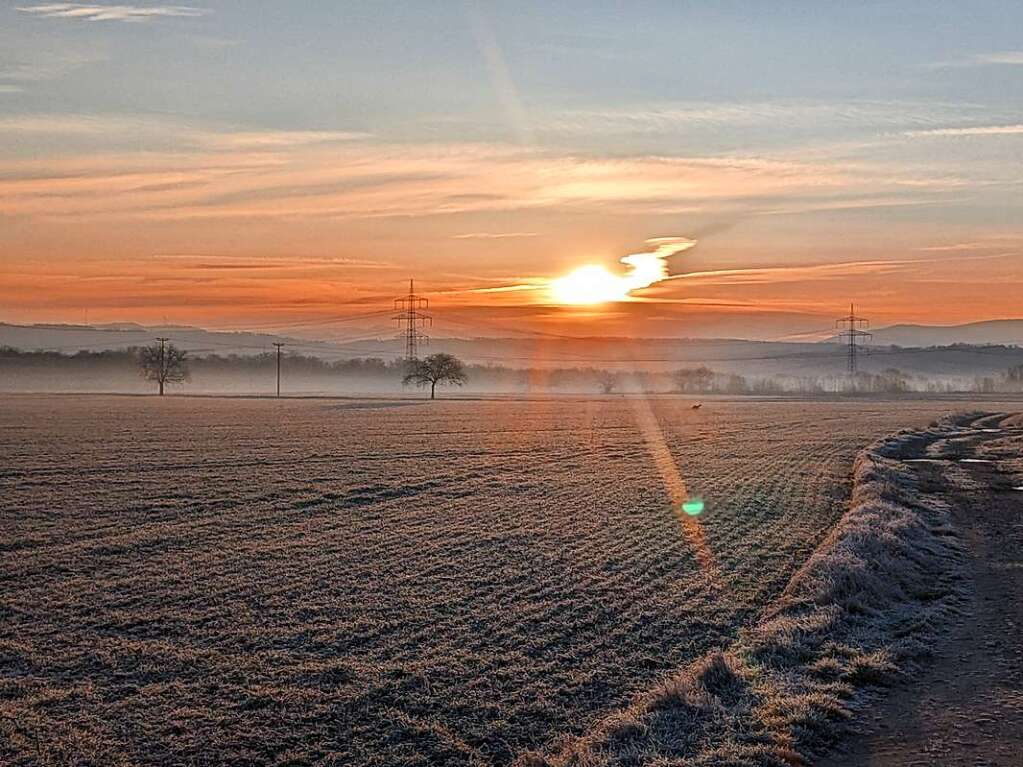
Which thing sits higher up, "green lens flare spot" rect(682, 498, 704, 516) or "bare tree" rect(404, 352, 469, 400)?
"bare tree" rect(404, 352, 469, 400)

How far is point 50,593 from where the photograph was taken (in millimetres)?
17609

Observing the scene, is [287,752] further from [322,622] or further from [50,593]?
[50,593]

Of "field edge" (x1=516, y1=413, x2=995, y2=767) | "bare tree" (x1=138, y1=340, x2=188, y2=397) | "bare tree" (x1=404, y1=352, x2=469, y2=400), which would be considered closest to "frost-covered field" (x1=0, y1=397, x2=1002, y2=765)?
"field edge" (x1=516, y1=413, x2=995, y2=767)

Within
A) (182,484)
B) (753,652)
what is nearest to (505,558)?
(753,652)

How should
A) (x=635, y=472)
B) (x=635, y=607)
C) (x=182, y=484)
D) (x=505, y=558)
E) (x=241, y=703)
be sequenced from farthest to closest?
(x=635, y=472)
(x=182, y=484)
(x=505, y=558)
(x=635, y=607)
(x=241, y=703)

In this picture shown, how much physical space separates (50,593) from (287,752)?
29.7ft

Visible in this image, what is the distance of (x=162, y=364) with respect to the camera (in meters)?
170

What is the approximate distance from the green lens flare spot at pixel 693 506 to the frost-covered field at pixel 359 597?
1.33 feet

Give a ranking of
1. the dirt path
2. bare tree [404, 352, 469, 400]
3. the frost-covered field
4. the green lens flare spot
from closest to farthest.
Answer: the dirt path < the frost-covered field < the green lens flare spot < bare tree [404, 352, 469, 400]

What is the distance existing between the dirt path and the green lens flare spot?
8321 millimetres

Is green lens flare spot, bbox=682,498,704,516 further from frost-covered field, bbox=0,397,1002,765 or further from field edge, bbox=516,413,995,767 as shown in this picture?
field edge, bbox=516,413,995,767

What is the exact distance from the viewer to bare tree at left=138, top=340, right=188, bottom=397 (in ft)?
561

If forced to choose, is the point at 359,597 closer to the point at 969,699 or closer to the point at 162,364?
the point at 969,699

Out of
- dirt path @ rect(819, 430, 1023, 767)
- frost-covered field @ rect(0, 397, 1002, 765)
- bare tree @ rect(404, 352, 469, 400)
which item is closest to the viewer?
dirt path @ rect(819, 430, 1023, 767)
